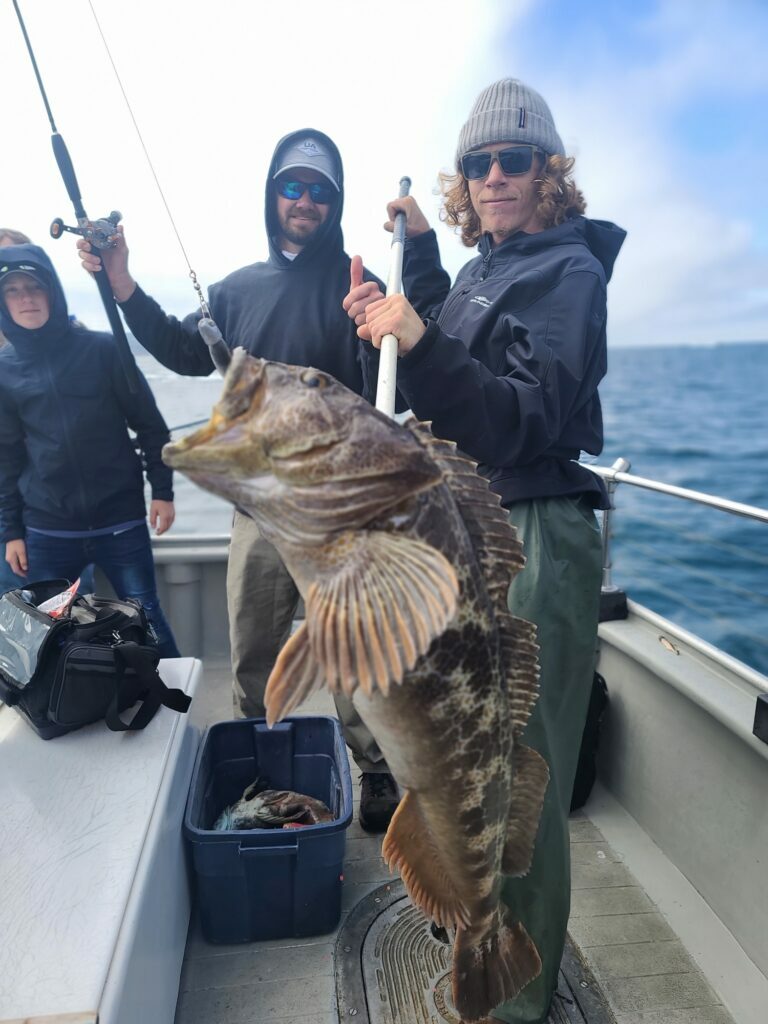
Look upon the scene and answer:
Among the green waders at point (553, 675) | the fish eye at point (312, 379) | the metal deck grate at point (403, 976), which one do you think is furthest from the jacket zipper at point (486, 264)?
the metal deck grate at point (403, 976)

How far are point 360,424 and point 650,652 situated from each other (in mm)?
2664

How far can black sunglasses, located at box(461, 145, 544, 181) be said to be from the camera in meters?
2.39

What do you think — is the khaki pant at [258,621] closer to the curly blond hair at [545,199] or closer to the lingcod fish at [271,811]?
the lingcod fish at [271,811]

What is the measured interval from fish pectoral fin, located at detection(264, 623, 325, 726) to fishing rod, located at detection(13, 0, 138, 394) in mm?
2750

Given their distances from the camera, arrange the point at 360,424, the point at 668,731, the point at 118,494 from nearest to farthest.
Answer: the point at 360,424
the point at 668,731
the point at 118,494

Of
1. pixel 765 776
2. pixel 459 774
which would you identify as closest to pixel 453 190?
pixel 459 774

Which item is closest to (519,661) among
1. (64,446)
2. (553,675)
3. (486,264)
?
(553,675)

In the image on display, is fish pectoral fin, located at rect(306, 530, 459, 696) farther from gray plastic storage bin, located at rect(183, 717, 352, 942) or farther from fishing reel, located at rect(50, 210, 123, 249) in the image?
fishing reel, located at rect(50, 210, 123, 249)

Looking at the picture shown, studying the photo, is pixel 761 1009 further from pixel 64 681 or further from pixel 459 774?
pixel 64 681

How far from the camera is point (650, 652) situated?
3496mm

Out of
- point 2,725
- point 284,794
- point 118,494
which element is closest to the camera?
point 2,725

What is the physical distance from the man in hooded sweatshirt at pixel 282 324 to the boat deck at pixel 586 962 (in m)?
0.48

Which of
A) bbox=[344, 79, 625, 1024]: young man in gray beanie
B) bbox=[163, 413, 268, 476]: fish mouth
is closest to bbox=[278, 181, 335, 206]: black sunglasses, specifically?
bbox=[344, 79, 625, 1024]: young man in gray beanie

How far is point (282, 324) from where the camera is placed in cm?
346
